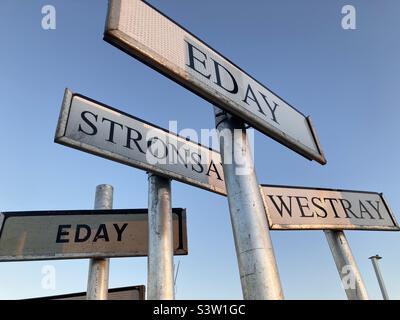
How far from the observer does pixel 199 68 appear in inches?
78.2

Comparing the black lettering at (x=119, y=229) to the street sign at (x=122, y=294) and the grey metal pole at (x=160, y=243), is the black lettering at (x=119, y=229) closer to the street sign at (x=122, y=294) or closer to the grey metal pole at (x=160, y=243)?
the grey metal pole at (x=160, y=243)

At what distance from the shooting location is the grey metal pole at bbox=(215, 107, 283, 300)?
153 centimetres

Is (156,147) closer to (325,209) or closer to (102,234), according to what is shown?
(102,234)

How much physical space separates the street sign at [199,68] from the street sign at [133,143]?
1.03 metres

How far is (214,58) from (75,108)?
140 centimetres

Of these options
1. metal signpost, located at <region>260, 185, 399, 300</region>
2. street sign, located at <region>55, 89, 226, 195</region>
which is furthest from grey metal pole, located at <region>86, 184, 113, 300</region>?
metal signpost, located at <region>260, 185, 399, 300</region>

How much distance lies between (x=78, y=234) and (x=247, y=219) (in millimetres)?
2188

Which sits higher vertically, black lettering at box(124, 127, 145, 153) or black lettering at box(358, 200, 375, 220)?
black lettering at box(124, 127, 145, 153)

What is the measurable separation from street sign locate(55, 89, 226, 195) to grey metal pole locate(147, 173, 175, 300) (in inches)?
6.4

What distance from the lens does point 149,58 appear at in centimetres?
170

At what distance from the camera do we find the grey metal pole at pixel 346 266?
3.10 metres

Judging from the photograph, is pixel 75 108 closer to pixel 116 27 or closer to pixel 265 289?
pixel 116 27

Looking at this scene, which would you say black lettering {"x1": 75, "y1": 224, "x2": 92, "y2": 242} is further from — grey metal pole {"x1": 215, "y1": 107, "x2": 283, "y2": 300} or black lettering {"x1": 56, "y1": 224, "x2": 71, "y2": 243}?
grey metal pole {"x1": 215, "y1": 107, "x2": 283, "y2": 300}
